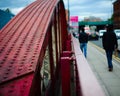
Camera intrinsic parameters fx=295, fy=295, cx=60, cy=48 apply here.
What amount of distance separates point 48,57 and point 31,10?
0.81m

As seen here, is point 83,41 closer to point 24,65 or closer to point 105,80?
point 105,80

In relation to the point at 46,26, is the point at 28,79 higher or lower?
lower

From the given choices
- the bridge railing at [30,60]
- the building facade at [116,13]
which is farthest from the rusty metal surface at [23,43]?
the building facade at [116,13]

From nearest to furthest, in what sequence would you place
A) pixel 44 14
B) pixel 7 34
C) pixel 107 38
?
pixel 7 34 → pixel 44 14 → pixel 107 38

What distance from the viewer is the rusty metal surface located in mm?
2834

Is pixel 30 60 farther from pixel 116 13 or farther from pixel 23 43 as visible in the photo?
pixel 116 13

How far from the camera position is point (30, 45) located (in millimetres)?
3465

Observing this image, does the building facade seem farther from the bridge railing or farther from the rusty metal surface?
the rusty metal surface

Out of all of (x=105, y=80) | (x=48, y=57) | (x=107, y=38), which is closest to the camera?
(x=48, y=57)

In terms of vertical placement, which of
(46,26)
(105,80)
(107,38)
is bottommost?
(105,80)

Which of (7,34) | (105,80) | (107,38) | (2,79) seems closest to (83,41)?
(107,38)

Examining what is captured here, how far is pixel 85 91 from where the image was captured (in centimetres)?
185

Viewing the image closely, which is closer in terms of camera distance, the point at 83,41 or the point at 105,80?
the point at 105,80

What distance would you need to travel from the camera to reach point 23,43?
3.51 m
